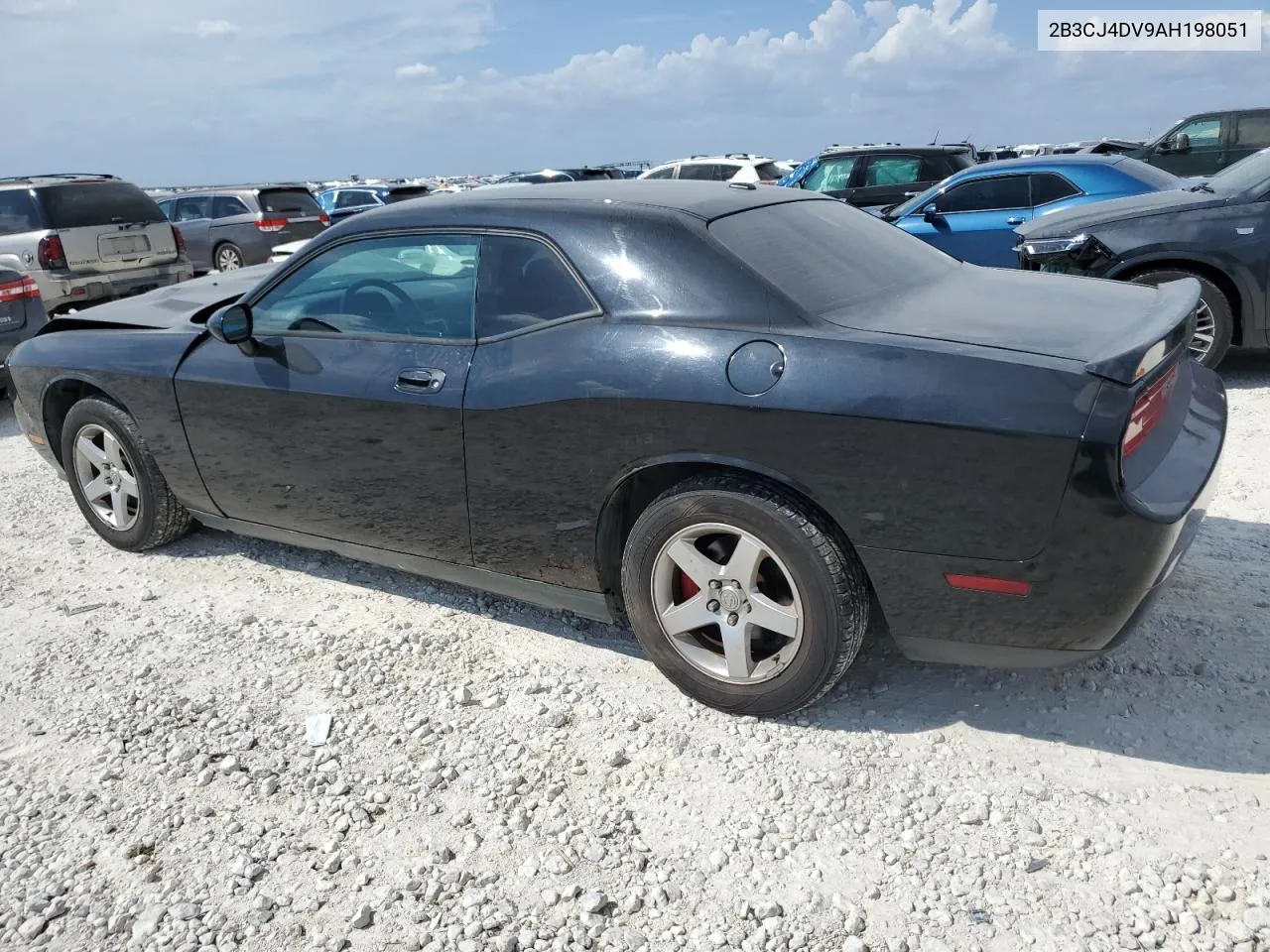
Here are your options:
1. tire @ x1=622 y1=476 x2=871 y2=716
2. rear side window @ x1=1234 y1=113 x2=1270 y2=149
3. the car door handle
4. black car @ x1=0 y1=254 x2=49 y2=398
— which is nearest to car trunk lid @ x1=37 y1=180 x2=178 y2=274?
black car @ x1=0 y1=254 x2=49 y2=398

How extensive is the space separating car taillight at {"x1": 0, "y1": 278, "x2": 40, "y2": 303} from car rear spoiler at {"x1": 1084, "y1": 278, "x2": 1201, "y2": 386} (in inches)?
320

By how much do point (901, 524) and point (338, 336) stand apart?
215 centimetres

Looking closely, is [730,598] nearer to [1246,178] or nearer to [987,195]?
[1246,178]

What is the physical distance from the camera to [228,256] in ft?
51.9

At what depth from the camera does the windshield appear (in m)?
6.13

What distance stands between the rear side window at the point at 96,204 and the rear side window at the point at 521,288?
27.8 feet

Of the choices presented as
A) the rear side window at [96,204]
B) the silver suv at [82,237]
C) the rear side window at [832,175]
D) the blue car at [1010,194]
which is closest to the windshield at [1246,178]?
the blue car at [1010,194]

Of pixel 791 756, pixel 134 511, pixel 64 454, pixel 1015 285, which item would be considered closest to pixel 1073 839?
pixel 791 756

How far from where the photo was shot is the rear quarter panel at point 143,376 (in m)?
4.02

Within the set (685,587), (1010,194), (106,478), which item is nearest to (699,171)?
(1010,194)

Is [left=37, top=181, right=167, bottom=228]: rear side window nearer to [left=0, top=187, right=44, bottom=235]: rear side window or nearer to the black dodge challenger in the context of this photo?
[left=0, top=187, right=44, bottom=235]: rear side window

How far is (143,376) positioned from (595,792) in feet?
8.89

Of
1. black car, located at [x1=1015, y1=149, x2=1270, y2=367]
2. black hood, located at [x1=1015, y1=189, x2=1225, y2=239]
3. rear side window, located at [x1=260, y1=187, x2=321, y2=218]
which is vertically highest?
rear side window, located at [x1=260, y1=187, x2=321, y2=218]

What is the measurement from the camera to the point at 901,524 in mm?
2562
